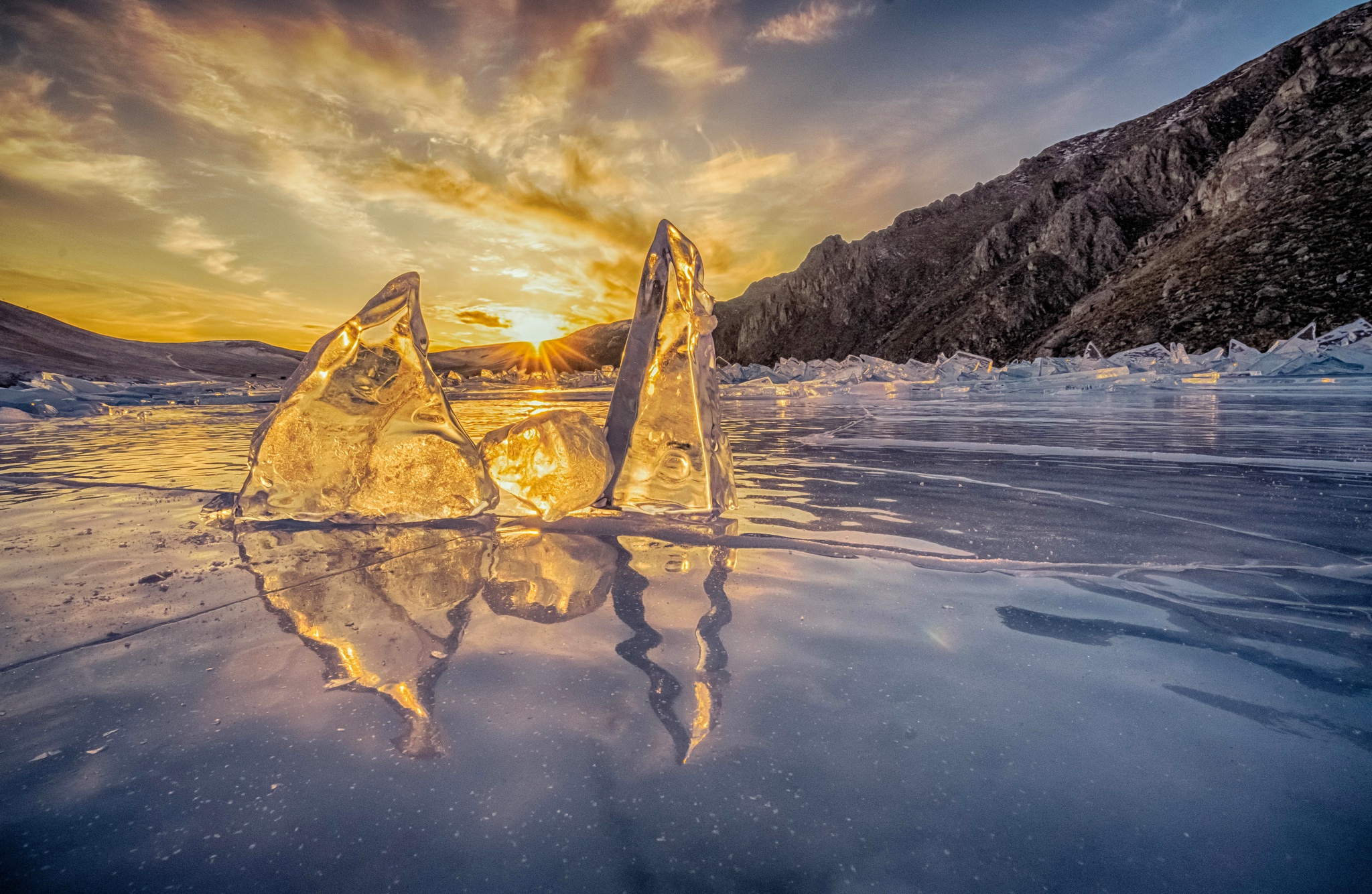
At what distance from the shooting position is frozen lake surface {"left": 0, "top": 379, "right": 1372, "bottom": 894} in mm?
666

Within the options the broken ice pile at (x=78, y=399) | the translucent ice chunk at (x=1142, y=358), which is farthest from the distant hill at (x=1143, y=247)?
the broken ice pile at (x=78, y=399)

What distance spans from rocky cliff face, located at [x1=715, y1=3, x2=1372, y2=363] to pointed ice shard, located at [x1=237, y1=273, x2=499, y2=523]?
119ft

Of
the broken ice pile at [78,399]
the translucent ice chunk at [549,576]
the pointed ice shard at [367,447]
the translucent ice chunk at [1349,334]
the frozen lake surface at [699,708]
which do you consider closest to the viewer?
the frozen lake surface at [699,708]

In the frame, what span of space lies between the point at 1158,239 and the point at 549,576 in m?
51.4

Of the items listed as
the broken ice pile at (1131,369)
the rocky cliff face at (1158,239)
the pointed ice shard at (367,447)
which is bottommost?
the broken ice pile at (1131,369)

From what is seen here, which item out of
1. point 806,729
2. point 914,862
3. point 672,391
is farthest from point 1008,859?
point 672,391

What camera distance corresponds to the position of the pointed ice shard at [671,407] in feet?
8.18

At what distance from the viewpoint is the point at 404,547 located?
199 centimetres

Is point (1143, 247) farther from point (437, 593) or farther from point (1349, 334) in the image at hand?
point (437, 593)

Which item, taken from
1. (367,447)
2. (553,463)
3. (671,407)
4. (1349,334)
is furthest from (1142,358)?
(367,447)

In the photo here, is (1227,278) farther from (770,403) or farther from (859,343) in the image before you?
(859,343)

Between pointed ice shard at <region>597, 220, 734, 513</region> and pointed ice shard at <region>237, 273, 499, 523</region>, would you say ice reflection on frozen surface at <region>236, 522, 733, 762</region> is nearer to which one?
pointed ice shard at <region>237, 273, 499, 523</region>

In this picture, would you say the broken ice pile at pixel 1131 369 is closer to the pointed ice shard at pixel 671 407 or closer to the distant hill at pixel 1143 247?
the distant hill at pixel 1143 247

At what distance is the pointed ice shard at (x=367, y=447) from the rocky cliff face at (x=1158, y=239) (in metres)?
36.3
